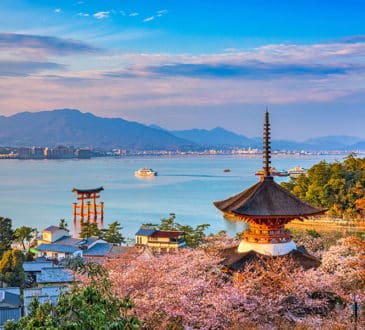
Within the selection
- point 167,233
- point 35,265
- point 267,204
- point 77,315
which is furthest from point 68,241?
point 77,315

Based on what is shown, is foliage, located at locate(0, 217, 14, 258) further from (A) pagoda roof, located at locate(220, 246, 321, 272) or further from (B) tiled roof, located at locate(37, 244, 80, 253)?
(A) pagoda roof, located at locate(220, 246, 321, 272)

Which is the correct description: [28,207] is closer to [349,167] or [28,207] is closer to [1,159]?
[349,167]

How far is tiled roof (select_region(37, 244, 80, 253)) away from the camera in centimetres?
2380

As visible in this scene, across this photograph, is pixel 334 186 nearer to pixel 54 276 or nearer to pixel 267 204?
pixel 54 276

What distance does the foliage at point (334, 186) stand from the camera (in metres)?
26.8

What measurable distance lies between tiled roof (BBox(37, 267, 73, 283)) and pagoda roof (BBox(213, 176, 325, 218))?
29.7 feet

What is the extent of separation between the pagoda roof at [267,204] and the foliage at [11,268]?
383 inches

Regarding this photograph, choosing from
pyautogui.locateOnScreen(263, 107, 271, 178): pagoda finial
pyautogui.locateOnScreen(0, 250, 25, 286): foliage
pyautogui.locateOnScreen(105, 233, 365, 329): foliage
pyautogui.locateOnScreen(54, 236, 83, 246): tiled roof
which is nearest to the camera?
pyautogui.locateOnScreen(105, 233, 365, 329): foliage

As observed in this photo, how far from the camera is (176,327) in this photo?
6.52 meters

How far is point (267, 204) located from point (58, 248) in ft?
56.0

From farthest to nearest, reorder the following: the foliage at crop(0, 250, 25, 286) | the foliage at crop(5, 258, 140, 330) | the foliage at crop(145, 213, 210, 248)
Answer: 1. the foliage at crop(145, 213, 210, 248)
2. the foliage at crop(0, 250, 25, 286)
3. the foliage at crop(5, 258, 140, 330)

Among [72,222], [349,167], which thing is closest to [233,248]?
[349,167]

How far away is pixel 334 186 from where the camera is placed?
27484 millimetres

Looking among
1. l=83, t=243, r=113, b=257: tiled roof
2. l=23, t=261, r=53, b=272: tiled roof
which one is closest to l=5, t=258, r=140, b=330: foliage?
l=23, t=261, r=53, b=272: tiled roof
